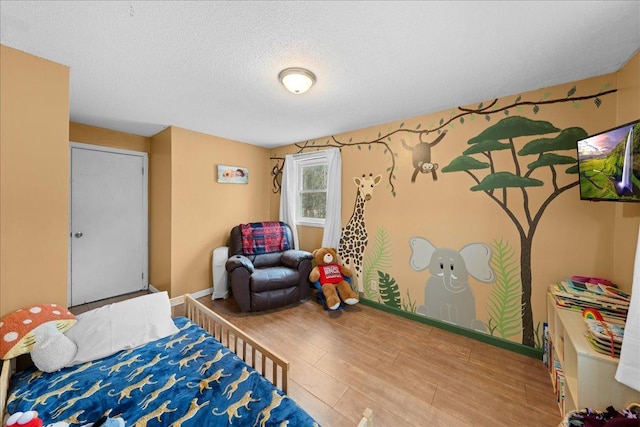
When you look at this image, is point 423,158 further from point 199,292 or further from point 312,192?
point 199,292

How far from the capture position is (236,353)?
159 cm

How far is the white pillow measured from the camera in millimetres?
1438

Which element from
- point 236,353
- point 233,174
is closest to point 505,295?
point 236,353

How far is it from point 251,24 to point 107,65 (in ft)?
4.02

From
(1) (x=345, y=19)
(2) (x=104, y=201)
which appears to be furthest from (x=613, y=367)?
(2) (x=104, y=201)

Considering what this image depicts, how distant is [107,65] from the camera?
1.69 m

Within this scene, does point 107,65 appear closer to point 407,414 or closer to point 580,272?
point 407,414

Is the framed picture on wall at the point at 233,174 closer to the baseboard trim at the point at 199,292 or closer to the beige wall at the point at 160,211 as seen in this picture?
the beige wall at the point at 160,211

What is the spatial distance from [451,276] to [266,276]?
2075 millimetres

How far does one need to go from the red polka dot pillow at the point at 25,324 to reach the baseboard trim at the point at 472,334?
2.85m

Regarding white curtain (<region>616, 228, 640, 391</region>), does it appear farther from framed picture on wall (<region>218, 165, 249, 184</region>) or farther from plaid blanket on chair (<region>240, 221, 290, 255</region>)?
framed picture on wall (<region>218, 165, 249, 184</region>)

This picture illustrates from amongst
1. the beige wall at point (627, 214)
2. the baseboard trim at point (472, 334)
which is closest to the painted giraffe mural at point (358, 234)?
the baseboard trim at point (472, 334)

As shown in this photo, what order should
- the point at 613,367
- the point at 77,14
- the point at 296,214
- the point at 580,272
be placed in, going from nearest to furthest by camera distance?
the point at 613,367
the point at 77,14
the point at 580,272
the point at 296,214

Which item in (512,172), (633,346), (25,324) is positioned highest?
(512,172)
